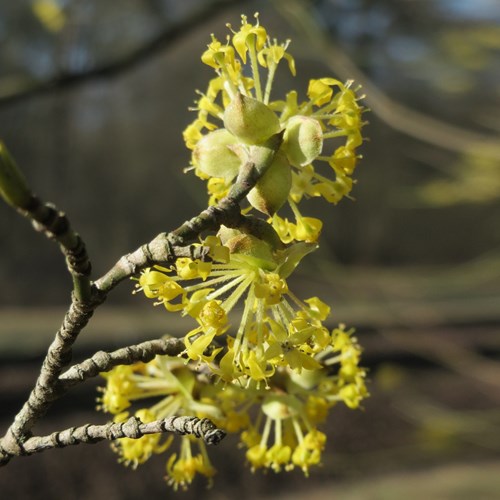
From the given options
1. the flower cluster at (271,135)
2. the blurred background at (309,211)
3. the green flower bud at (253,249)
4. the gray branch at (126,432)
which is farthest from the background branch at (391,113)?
the gray branch at (126,432)

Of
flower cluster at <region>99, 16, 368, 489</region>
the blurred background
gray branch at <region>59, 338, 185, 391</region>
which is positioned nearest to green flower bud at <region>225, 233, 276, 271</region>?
flower cluster at <region>99, 16, 368, 489</region>

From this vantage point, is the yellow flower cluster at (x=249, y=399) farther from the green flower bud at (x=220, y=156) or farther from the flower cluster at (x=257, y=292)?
the green flower bud at (x=220, y=156)

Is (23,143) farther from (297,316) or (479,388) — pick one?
(297,316)

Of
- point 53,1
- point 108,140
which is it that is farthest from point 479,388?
point 53,1

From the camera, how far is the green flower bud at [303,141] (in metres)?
0.59

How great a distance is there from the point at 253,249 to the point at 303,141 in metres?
0.11

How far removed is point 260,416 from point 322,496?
4.38 meters

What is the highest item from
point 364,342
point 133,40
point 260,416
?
point 133,40

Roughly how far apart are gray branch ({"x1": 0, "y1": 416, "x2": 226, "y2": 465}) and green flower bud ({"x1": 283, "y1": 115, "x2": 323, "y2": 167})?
0.83 feet

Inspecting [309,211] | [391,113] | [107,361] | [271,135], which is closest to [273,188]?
[271,135]

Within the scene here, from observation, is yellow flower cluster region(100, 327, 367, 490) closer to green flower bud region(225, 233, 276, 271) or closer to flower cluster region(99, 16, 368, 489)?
flower cluster region(99, 16, 368, 489)

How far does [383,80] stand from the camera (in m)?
7.38

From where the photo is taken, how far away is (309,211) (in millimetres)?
7652

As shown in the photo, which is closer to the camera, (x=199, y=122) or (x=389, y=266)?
(x=199, y=122)
